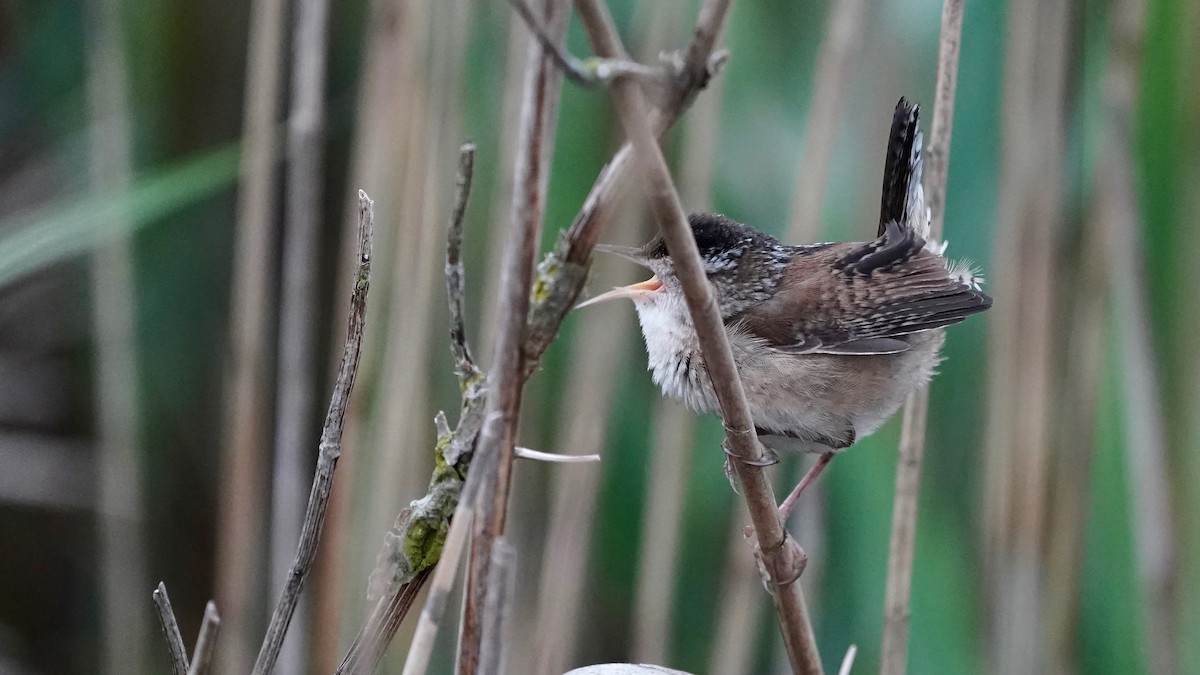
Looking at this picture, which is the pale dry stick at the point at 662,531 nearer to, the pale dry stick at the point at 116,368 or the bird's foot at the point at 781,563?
the bird's foot at the point at 781,563

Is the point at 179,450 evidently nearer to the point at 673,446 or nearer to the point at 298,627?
the point at 298,627

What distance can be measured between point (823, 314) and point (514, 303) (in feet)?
3.45

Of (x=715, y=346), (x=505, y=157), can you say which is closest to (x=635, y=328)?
(x=505, y=157)

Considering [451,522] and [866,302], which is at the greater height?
[866,302]

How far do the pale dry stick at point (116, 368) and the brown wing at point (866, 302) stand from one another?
3.67 ft

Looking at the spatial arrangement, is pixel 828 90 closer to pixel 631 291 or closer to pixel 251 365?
pixel 631 291

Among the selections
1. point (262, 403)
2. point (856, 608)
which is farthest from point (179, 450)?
point (856, 608)

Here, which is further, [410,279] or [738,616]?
[738,616]

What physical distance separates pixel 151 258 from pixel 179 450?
44 cm

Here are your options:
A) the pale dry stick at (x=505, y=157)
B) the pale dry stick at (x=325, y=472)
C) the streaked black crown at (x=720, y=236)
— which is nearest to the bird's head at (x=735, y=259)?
the streaked black crown at (x=720, y=236)

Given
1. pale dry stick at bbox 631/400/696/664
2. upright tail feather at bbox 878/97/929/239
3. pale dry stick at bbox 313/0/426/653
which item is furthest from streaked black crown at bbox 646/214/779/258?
pale dry stick at bbox 313/0/426/653

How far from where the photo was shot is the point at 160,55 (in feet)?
7.04

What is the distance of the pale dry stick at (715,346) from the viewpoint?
671 millimetres

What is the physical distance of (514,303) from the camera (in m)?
0.71
